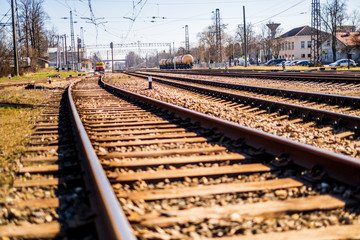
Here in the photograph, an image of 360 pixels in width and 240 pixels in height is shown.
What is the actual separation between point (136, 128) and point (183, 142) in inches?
66.4

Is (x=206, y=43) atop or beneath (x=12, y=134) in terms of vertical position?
atop

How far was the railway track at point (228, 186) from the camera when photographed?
2.81 m

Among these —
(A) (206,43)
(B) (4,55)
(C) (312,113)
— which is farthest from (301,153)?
(A) (206,43)

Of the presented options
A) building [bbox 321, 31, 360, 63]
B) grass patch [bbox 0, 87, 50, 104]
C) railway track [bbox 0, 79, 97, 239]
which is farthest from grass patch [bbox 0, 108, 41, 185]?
building [bbox 321, 31, 360, 63]

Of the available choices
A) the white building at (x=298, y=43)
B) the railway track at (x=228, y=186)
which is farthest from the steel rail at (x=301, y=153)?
the white building at (x=298, y=43)

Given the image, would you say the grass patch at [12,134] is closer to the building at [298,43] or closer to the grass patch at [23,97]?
the grass patch at [23,97]

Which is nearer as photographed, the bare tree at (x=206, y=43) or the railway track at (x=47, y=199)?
the railway track at (x=47, y=199)

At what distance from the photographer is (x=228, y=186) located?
3.64 m

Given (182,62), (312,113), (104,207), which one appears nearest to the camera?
(104,207)

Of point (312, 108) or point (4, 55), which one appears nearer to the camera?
point (312, 108)

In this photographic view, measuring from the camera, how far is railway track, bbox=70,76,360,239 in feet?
9.21

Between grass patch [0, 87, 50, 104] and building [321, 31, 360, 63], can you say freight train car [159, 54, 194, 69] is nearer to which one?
building [321, 31, 360, 63]

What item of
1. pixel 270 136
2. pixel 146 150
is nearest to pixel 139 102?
pixel 146 150

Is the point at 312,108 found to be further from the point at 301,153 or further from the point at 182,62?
the point at 182,62
